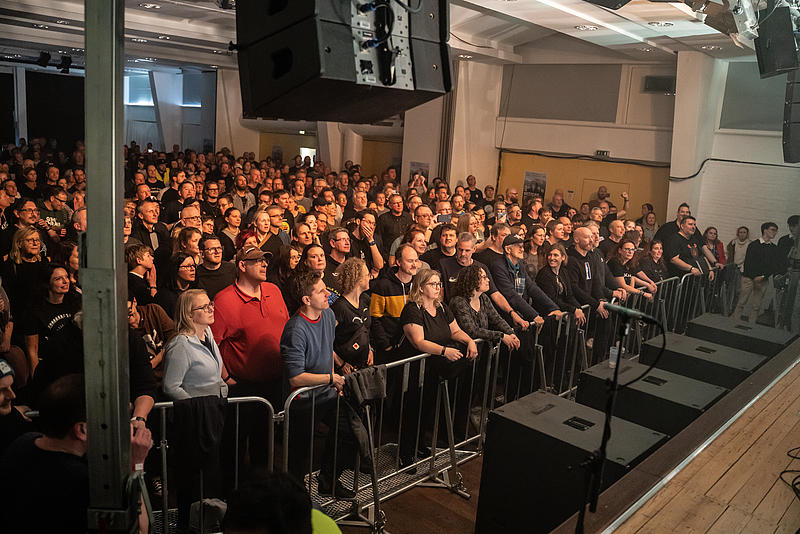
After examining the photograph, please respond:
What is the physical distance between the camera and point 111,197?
2.04 metres

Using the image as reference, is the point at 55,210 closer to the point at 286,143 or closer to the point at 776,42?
the point at 776,42

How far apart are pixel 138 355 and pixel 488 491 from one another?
2287 millimetres

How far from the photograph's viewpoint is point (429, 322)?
4945mm

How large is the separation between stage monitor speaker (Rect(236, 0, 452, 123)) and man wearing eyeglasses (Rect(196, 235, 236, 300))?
2600 millimetres

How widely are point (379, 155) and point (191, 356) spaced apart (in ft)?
48.8

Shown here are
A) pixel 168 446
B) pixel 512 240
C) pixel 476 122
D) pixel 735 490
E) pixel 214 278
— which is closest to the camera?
pixel 168 446

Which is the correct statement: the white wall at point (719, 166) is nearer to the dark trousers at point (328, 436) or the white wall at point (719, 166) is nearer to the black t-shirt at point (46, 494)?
the dark trousers at point (328, 436)

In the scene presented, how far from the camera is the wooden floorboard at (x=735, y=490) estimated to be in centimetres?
355

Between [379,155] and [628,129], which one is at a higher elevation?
[628,129]

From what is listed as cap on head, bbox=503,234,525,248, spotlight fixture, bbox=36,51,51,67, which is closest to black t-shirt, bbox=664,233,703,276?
cap on head, bbox=503,234,525,248

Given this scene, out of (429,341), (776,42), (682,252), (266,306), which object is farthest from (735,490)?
(682,252)

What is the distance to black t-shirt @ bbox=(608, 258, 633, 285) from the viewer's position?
7.55 m

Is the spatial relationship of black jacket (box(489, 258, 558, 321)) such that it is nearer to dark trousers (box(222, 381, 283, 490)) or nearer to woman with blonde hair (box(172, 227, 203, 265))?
dark trousers (box(222, 381, 283, 490))

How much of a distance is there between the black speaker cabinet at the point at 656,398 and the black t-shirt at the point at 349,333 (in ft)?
6.01
